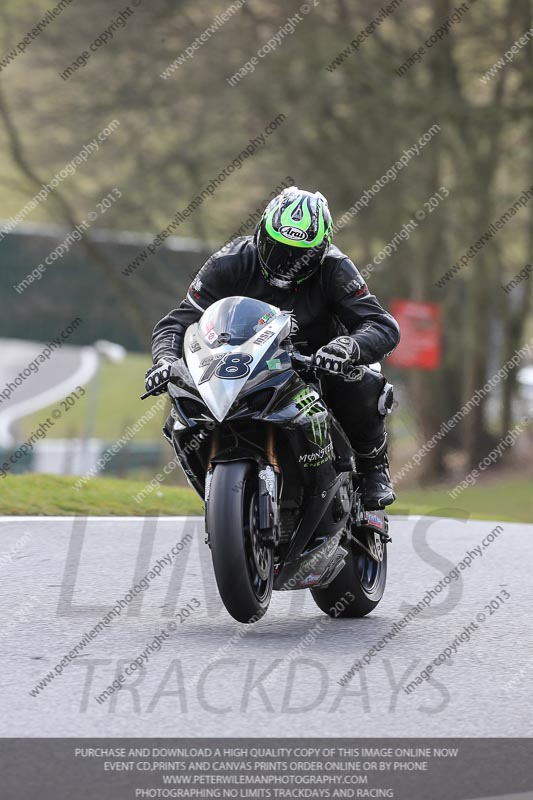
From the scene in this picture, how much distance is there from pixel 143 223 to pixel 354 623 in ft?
68.2

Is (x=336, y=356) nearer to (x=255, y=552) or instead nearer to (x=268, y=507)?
(x=268, y=507)

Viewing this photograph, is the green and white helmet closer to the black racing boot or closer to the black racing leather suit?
the black racing leather suit

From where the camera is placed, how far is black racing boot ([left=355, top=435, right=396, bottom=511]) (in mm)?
6996

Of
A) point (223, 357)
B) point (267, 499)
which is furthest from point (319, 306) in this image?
point (267, 499)

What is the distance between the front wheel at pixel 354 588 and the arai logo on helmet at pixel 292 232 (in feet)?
4.83

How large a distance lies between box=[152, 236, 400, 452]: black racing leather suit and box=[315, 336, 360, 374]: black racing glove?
24 centimetres

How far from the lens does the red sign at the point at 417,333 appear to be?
2488 centimetres

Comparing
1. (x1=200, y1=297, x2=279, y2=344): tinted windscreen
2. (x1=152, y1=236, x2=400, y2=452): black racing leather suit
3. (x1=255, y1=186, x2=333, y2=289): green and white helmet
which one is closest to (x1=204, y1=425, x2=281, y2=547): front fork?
(x1=200, y1=297, x2=279, y2=344): tinted windscreen

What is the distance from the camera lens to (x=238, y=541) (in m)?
5.76

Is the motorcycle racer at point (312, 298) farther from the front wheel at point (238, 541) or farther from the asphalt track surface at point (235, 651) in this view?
the asphalt track surface at point (235, 651)

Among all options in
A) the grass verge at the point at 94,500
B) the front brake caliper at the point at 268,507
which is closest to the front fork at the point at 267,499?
the front brake caliper at the point at 268,507

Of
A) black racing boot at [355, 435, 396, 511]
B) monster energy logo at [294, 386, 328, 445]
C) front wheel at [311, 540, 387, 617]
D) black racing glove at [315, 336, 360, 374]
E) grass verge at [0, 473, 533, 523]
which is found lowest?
grass verge at [0, 473, 533, 523]

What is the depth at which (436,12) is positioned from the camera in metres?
24.9
